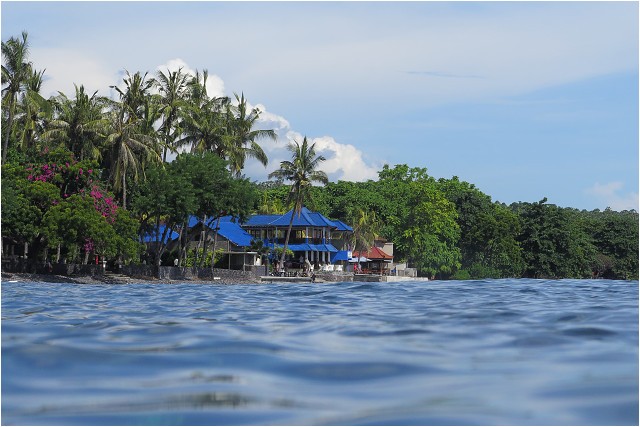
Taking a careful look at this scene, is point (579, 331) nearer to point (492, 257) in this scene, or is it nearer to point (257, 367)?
point (257, 367)

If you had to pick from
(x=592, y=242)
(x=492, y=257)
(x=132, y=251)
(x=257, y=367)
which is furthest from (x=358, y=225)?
(x=257, y=367)

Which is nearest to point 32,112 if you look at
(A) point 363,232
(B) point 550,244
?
(A) point 363,232

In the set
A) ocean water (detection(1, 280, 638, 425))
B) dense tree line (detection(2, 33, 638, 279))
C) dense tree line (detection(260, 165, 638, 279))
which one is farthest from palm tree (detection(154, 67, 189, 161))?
ocean water (detection(1, 280, 638, 425))

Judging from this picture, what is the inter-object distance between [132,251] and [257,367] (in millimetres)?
38142

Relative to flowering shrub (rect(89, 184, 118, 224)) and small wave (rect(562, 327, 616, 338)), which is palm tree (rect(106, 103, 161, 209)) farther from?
small wave (rect(562, 327, 616, 338))

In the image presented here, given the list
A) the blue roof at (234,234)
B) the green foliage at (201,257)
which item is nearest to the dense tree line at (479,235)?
the blue roof at (234,234)

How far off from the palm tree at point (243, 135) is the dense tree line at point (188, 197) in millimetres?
99

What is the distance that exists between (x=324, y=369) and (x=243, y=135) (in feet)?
184

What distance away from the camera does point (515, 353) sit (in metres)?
6.60

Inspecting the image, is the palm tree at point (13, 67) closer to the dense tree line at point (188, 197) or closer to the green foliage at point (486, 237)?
the dense tree line at point (188, 197)

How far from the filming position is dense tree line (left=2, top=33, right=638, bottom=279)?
139 ft

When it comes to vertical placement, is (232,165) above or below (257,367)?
above

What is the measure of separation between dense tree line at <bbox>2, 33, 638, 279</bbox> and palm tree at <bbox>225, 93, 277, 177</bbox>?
99 mm

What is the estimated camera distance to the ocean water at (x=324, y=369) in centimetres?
446
